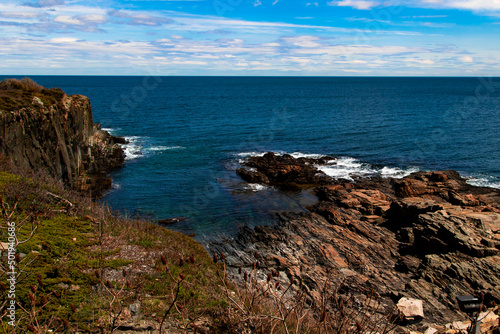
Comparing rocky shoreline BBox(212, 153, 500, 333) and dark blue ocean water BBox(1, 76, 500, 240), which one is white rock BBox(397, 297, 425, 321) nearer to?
rocky shoreline BBox(212, 153, 500, 333)

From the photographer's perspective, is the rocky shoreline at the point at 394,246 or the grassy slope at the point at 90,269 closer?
the grassy slope at the point at 90,269

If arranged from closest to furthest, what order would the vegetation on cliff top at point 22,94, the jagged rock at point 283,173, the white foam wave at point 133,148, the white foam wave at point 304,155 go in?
the vegetation on cliff top at point 22,94, the jagged rock at point 283,173, the white foam wave at point 304,155, the white foam wave at point 133,148

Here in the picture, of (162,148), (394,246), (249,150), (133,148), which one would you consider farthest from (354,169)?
(133,148)

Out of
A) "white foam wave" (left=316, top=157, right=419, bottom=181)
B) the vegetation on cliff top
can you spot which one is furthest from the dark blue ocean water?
the vegetation on cliff top

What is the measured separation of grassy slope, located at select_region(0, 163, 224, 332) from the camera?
8.17m

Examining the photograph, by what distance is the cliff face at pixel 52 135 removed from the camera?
82.5 ft

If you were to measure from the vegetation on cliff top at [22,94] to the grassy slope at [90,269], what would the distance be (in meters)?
13.6

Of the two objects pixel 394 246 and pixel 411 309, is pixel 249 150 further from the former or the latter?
pixel 411 309

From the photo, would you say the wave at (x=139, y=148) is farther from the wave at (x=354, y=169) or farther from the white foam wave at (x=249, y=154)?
the wave at (x=354, y=169)

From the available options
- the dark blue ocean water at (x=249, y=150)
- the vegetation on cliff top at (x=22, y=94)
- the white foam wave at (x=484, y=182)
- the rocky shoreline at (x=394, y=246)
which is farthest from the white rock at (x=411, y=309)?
the white foam wave at (x=484, y=182)

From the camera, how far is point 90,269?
1085cm

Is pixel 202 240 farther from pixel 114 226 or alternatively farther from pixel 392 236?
pixel 392 236

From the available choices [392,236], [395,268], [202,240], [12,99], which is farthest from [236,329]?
[12,99]

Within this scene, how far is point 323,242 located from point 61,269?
17.5 m
